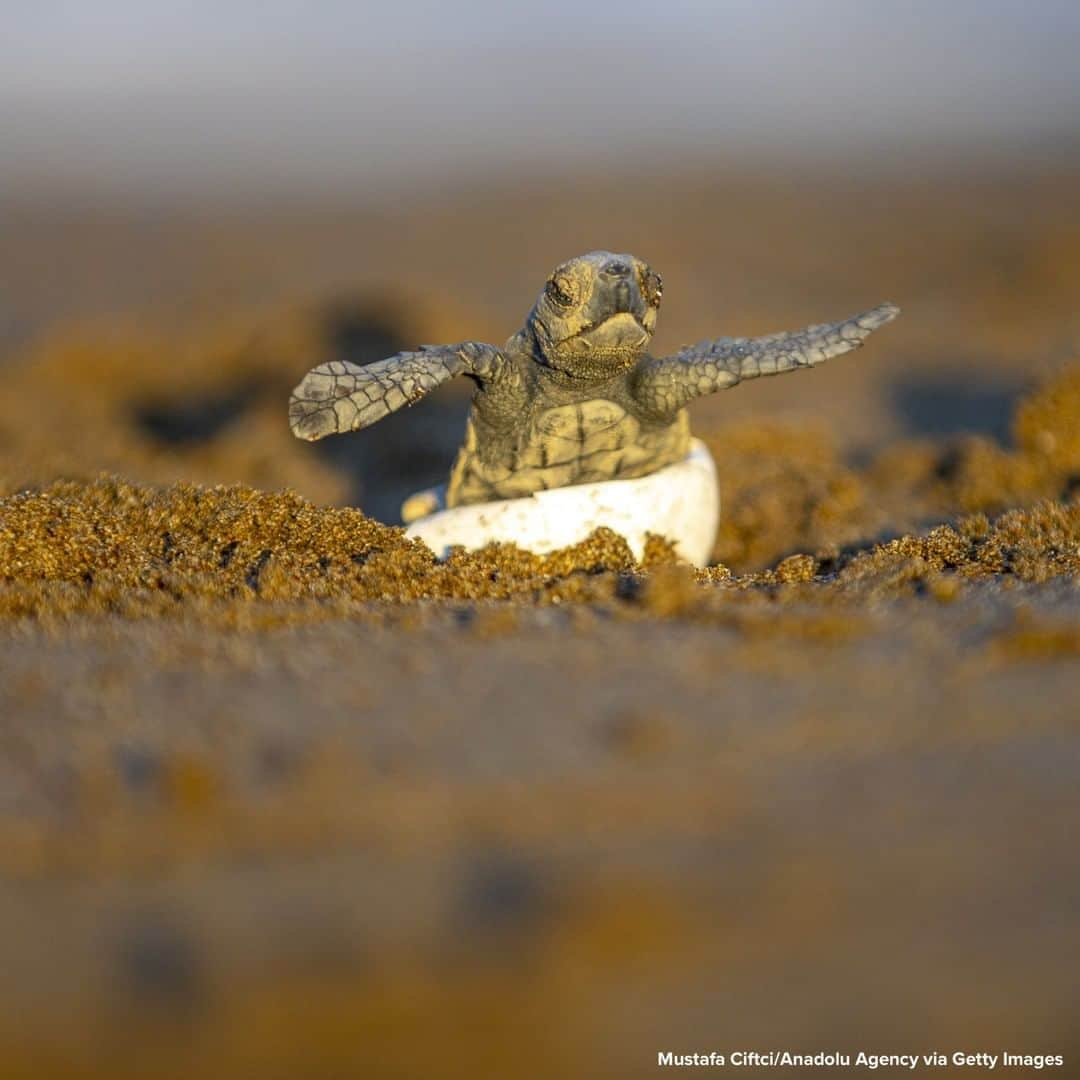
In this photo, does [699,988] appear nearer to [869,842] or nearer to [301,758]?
[869,842]

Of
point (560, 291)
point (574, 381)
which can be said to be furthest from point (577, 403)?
point (560, 291)

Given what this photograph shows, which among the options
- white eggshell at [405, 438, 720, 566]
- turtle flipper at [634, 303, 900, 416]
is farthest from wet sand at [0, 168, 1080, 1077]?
turtle flipper at [634, 303, 900, 416]

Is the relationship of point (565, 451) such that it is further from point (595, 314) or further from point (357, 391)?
point (357, 391)

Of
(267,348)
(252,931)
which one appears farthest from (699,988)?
(267,348)

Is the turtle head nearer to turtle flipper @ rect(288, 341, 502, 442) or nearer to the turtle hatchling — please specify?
the turtle hatchling

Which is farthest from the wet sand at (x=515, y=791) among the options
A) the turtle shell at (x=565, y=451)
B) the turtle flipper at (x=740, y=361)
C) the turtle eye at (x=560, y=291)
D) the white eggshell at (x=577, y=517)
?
the turtle eye at (x=560, y=291)

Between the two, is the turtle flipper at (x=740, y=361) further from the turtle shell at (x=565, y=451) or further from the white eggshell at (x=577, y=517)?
the white eggshell at (x=577, y=517)

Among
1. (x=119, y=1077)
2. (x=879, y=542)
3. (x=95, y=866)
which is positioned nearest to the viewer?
(x=119, y=1077)
